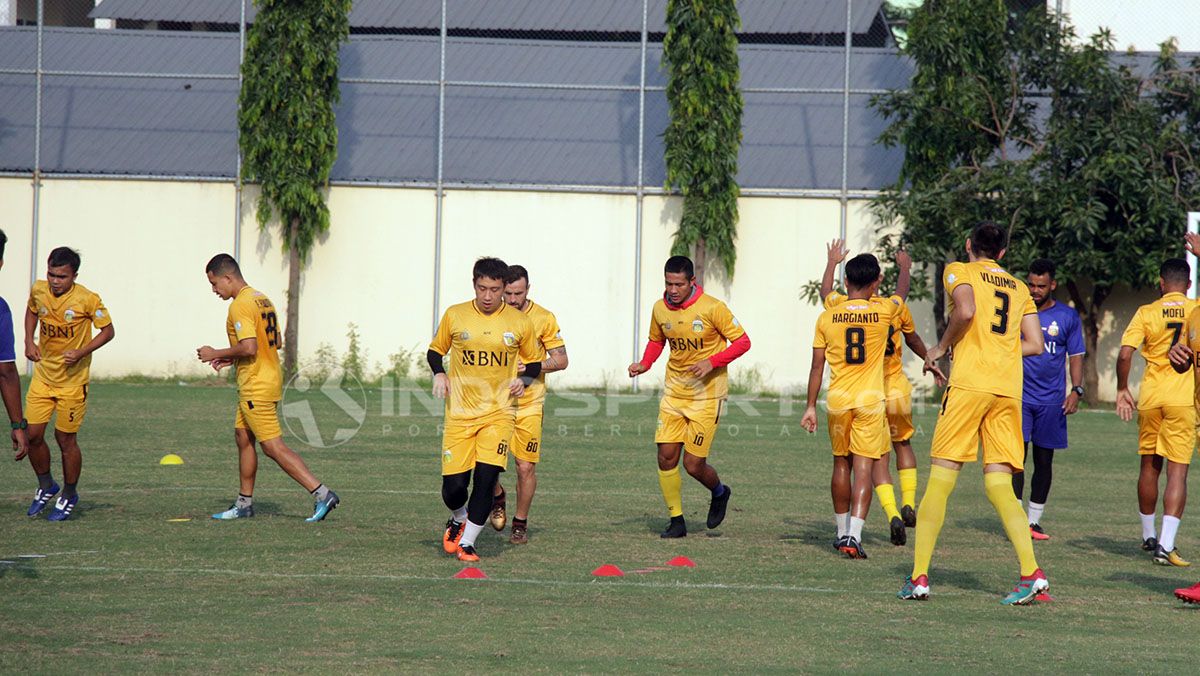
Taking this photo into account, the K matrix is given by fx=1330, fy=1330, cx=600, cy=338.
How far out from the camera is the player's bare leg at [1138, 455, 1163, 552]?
943cm

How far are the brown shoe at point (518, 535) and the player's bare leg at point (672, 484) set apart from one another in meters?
1.06

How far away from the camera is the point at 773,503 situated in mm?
11680

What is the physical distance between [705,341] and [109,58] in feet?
68.3

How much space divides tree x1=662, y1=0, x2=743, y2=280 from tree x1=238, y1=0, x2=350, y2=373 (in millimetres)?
6380

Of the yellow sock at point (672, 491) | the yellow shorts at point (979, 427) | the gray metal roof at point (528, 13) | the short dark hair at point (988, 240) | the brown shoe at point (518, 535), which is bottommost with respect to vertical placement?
the brown shoe at point (518, 535)

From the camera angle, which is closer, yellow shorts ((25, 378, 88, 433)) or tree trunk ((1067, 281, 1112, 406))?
yellow shorts ((25, 378, 88, 433))

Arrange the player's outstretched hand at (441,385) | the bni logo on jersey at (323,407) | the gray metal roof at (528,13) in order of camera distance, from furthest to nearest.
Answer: the gray metal roof at (528,13) → the bni logo on jersey at (323,407) → the player's outstretched hand at (441,385)

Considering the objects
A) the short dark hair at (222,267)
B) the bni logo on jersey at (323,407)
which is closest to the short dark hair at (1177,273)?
the short dark hair at (222,267)

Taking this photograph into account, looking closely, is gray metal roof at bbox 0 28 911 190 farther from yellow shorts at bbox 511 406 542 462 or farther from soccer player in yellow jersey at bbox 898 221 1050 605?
soccer player in yellow jersey at bbox 898 221 1050 605

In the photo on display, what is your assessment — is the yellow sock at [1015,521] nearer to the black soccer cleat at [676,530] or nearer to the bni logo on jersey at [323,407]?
the black soccer cleat at [676,530]

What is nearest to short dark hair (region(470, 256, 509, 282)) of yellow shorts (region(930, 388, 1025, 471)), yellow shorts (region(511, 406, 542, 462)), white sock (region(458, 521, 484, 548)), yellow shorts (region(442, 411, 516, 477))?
yellow shorts (region(442, 411, 516, 477))

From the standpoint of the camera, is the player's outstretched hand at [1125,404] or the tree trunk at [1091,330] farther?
the tree trunk at [1091,330]

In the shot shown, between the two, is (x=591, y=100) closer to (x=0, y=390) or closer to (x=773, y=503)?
(x=773, y=503)

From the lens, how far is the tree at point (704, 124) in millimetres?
24703
